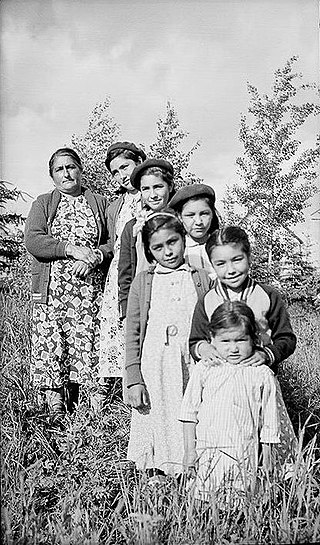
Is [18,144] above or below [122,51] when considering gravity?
below

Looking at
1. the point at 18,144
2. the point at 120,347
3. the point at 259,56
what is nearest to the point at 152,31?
the point at 259,56

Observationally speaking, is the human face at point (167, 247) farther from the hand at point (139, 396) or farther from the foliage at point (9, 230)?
the foliage at point (9, 230)

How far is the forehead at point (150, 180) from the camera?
9.89 ft

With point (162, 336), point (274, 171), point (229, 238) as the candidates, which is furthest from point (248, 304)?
point (274, 171)

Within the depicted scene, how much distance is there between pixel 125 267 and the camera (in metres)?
3.14

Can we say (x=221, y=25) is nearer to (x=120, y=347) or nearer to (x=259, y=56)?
(x=259, y=56)

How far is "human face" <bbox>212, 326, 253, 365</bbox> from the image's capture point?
2.70m

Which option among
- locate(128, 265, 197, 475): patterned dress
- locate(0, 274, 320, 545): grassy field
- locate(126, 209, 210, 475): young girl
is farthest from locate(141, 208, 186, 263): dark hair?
locate(0, 274, 320, 545): grassy field

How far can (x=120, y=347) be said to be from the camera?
337 cm

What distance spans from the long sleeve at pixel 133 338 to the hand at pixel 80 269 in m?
0.42

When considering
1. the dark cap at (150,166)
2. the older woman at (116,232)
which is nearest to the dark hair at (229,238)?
the dark cap at (150,166)

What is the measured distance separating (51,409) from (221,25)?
184 cm

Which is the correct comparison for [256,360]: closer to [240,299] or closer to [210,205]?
[240,299]

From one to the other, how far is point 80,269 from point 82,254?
0.27 feet
